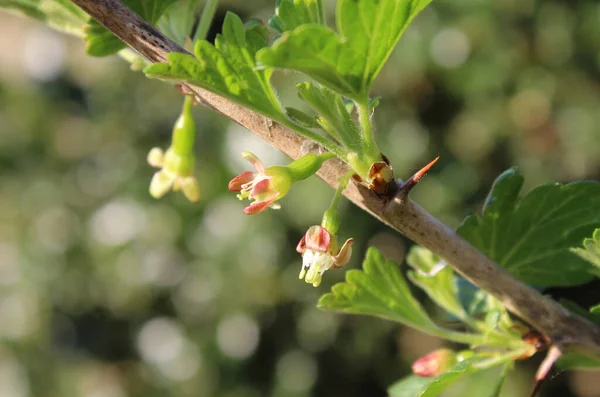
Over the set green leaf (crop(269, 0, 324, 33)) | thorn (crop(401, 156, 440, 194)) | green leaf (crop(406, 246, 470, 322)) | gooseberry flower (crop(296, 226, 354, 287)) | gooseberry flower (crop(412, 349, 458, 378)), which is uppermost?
green leaf (crop(269, 0, 324, 33))

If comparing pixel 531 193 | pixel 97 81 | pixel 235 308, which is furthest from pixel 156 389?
pixel 531 193

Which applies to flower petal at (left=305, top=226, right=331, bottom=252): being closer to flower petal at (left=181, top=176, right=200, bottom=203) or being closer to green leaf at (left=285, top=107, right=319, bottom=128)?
green leaf at (left=285, top=107, right=319, bottom=128)

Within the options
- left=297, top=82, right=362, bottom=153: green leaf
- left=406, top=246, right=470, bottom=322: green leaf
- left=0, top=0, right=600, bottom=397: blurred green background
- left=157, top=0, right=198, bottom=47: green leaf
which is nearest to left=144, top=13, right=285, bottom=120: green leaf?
left=297, top=82, right=362, bottom=153: green leaf

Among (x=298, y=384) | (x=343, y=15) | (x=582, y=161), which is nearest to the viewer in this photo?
(x=343, y=15)

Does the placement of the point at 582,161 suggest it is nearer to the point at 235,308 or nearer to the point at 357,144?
the point at 235,308

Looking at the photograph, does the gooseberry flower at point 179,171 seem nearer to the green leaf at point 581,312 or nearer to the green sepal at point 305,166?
the green sepal at point 305,166

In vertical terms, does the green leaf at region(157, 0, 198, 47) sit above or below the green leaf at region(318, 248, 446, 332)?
above

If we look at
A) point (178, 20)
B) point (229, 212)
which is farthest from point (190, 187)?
point (229, 212)
